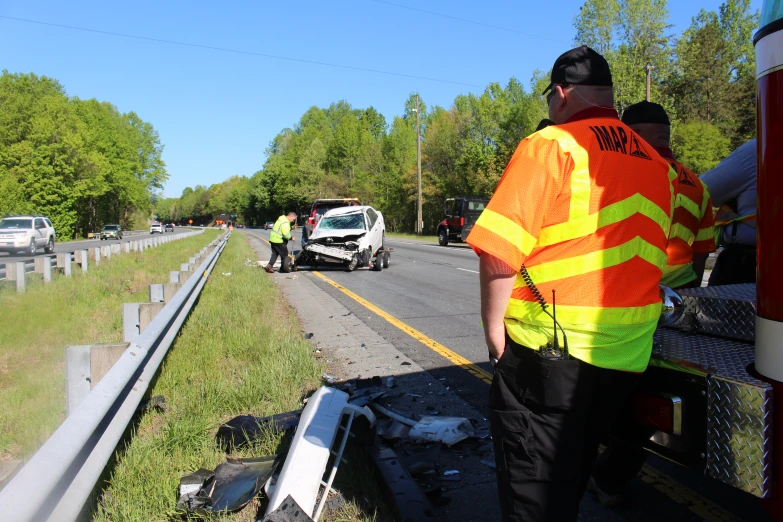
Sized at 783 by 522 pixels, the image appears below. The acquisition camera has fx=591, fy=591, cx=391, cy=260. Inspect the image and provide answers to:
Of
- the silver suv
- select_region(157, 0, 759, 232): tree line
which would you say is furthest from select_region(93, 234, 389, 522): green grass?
select_region(157, 0, 759, 232): tree line

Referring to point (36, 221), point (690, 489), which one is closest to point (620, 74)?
point (36, 221)

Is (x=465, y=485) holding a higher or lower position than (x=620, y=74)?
lower

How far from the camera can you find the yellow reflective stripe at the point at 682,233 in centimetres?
308

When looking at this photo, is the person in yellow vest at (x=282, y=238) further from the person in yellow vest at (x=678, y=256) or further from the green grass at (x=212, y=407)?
the person in yellow vest at (x=678, y=256)

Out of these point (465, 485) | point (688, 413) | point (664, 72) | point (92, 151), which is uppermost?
point (664, 72)

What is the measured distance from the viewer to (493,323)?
76.5 inches

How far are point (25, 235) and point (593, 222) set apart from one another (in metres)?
29.2

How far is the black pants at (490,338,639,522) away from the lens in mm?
1869

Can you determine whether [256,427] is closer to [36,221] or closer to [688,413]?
[688,413]

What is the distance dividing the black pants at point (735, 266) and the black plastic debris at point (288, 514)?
2.83 m

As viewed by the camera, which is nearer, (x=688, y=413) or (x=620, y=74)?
(x=688, y=413)

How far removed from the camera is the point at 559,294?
6.22 ft

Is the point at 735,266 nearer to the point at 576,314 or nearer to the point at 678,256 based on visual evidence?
the point at 678,256

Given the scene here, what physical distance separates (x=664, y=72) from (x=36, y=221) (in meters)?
42.1
